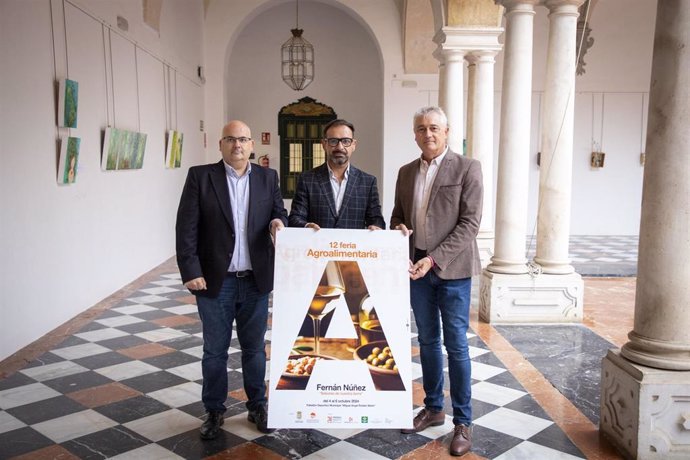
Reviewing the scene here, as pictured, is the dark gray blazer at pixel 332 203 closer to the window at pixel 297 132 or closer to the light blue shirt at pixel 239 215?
the light blue shirt at pixel 239 215

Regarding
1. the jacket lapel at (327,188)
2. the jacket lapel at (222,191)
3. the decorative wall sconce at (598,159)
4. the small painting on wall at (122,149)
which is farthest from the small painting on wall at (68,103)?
the decorative wall sconce at (598,159)

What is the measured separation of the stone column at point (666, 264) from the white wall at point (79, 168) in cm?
501

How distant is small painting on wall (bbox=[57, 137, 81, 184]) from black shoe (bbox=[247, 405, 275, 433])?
12.5ft

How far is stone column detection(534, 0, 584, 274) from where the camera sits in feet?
21.9

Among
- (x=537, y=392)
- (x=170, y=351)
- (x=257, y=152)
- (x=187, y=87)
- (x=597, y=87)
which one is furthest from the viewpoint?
(x=257, y=152)

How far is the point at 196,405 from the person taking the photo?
14.3 feet

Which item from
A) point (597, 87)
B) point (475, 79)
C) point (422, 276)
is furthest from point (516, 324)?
point (597, 87)

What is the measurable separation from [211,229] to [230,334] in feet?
2.18

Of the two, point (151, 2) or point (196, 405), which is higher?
point (151, 2)

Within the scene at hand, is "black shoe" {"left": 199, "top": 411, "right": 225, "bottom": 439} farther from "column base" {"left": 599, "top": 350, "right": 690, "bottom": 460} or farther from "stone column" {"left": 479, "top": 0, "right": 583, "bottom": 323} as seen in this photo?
"stone column" {"left": 479, "top": 0, "right": 583, "bottom": 323}

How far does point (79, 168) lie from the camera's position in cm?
699

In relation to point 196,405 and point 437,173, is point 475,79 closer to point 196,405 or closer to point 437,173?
point 437,173

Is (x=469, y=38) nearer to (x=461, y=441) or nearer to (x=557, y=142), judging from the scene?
(x=557, y=142)

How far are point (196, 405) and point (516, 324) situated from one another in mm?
3829
